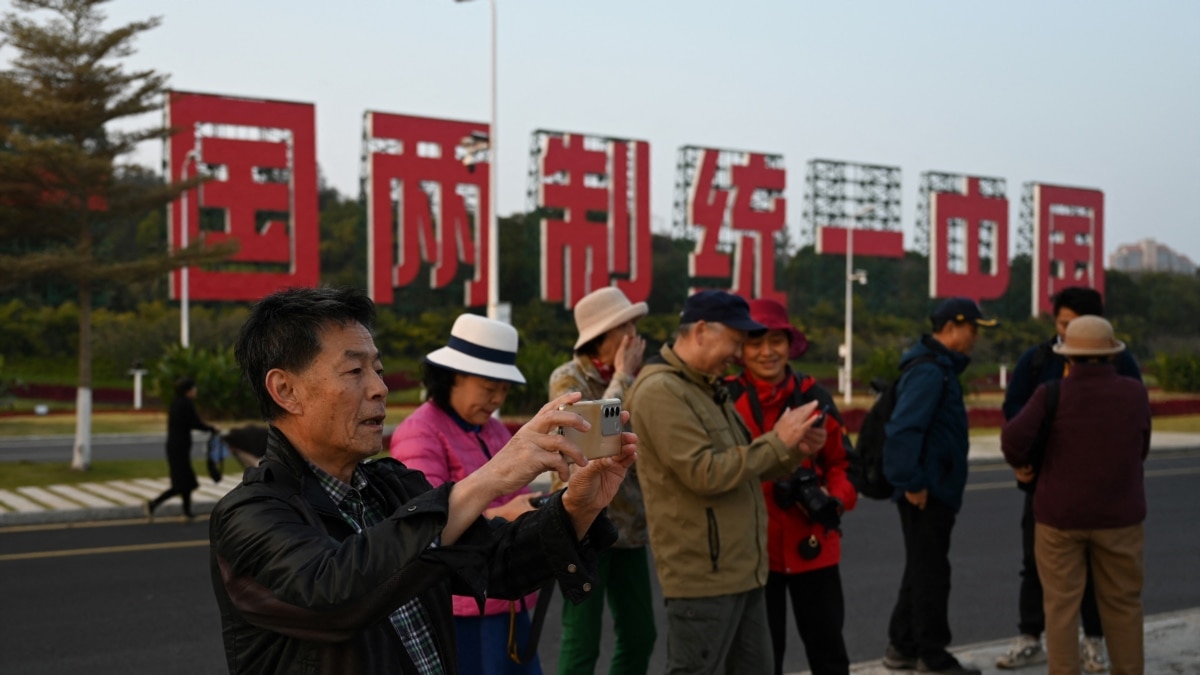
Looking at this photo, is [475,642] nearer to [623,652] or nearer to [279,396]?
[623,652]

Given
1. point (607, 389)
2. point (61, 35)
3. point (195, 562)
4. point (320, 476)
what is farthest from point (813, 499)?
point (61, 35)

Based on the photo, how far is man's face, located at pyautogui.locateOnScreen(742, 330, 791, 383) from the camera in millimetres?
5230

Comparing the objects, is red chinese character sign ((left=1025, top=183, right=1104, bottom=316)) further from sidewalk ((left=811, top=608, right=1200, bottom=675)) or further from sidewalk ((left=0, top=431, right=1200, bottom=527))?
sidewalk ((left=811, top=608, right=1200, bottom=675))

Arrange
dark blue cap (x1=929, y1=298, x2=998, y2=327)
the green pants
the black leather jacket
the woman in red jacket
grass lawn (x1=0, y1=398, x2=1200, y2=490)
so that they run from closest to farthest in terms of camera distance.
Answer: the black leather jacket
the green pants
the woman in red jacket
dark blue cap (x1=929, y1=298, x2=998, y2=327)
grass lawn (x1=0, y1=398, x2=1200, y2=490)

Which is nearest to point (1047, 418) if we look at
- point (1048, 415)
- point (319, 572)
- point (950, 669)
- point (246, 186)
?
point (1048, 415)

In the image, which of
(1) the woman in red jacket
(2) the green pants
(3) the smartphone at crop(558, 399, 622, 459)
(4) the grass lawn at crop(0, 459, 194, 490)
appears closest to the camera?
(3) the smartphone at crop(558, 399, 622, 459)

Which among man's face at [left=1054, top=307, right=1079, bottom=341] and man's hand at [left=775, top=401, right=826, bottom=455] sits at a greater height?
man's face at [left=1054, top=307, right=1079, bottom=341]

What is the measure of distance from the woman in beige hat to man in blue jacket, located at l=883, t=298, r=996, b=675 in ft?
5.11

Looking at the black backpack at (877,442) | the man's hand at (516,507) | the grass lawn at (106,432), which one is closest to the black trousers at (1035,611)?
the black backpack at (877,442)

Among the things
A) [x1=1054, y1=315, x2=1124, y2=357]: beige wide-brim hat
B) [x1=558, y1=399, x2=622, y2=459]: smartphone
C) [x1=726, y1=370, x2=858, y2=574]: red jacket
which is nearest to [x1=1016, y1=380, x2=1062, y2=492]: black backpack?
[x1=1054, y1=315, x2=1124, y2=357]: beige wide-brim hat

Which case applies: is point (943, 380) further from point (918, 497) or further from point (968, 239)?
point (968, 239)

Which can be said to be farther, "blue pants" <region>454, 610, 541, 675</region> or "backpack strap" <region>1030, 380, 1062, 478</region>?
"backpack strap" <region>1030, 380, 1062, 478</region>

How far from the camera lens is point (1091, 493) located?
517 centimetres

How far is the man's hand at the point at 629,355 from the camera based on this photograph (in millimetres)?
5145
